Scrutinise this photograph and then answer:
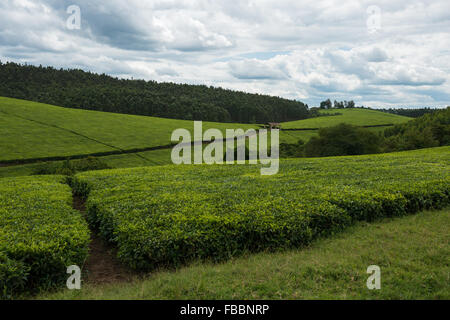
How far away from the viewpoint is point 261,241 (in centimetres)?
891

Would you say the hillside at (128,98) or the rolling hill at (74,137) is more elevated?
the hillside at (128,98)

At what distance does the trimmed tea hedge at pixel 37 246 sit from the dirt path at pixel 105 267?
2.08 ft

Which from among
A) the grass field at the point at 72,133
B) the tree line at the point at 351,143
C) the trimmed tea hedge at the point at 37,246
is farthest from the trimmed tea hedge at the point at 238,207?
the tree line at the point at 351,143

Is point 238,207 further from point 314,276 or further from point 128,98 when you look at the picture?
point 128,98

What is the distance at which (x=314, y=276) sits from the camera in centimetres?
669

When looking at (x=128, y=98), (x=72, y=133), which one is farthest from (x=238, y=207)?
(x=128, y=98)

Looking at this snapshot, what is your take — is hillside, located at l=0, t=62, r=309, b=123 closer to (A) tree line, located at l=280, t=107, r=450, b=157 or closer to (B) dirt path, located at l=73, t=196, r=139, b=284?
(A) tree line, located at l=280, t=107, r=450, b=157

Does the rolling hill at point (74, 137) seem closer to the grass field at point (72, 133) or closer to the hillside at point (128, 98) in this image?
the grass field at point (72, 133)

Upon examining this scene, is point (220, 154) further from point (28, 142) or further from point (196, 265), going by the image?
point (196, 265)

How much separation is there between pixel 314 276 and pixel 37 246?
20.1 feet

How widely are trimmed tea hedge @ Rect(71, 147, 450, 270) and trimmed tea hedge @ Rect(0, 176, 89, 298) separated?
1.07 meters

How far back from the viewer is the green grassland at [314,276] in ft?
19.8
